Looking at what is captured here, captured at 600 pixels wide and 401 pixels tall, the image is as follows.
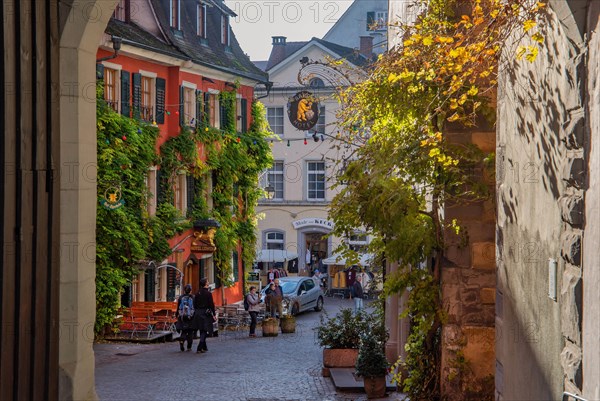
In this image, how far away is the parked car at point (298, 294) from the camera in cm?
3303

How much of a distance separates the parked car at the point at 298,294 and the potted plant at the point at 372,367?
57.2 ft

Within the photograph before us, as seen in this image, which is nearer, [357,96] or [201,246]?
[357,96]

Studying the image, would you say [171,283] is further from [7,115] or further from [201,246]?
[7,115]

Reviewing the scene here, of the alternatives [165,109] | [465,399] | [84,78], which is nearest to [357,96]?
[465,399]

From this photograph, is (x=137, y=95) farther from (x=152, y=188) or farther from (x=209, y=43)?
(x=209, y=43)

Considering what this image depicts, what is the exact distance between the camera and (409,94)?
10531 mm

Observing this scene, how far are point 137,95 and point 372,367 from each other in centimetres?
1376

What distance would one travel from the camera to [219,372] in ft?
57.8

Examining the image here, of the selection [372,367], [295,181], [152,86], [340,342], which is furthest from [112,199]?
[295,181]

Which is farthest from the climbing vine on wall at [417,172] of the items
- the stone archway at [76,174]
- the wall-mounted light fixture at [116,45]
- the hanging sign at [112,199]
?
the wall-mounted light fixture at [116,45]

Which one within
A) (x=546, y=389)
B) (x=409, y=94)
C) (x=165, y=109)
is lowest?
(x=546, y=389)

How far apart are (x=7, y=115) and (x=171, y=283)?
22190 millimetres

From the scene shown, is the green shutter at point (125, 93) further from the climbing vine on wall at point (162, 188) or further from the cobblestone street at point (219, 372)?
the cobblestone street at point (219, 372)

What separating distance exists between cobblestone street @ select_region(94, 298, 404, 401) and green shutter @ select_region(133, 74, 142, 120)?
5.83 m
